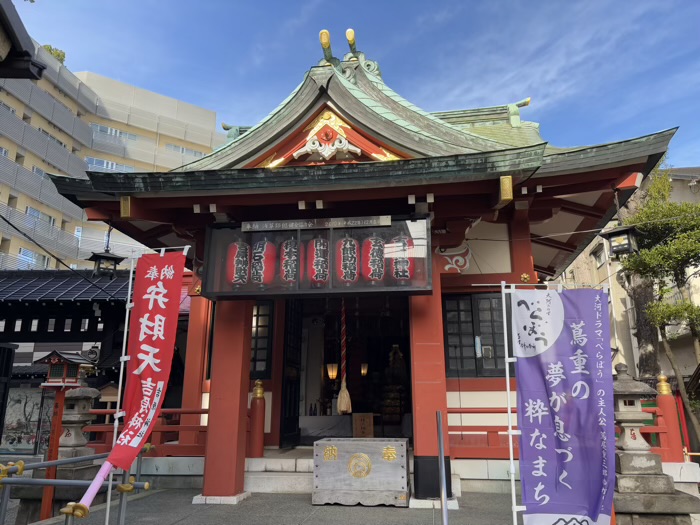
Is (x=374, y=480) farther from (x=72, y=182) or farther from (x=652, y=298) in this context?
(x=652, y=298)

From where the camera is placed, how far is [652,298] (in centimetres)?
2238

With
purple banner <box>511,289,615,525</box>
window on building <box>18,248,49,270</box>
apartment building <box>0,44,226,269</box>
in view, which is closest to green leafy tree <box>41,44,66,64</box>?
apartment building <box>0,44,226,269</box>

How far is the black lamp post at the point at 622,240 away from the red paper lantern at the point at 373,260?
589 centimetres

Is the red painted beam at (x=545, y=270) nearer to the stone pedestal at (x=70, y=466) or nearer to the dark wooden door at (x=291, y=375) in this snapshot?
the dark wooden door at (x=291, y=375)

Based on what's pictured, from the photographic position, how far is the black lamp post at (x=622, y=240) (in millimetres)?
10727

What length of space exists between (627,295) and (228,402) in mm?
27736

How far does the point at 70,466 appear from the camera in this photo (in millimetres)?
9023

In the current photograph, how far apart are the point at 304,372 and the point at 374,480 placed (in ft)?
25.5

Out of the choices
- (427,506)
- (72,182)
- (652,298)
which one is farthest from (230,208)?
(652,298)

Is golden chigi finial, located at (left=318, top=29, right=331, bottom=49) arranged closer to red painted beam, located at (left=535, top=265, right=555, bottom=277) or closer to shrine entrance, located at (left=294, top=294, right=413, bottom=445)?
shrine entrance, located at (left=294, top=294, right=413, bottom=445)

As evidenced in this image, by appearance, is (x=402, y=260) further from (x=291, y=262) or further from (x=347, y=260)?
(x=291, y=262)

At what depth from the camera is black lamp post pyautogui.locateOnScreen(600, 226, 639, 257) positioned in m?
10.7

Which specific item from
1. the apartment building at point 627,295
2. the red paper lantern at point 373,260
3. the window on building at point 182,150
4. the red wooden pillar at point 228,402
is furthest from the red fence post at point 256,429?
the window on building at point 182,150

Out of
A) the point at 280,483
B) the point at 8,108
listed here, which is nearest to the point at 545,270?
the point at 280,483
